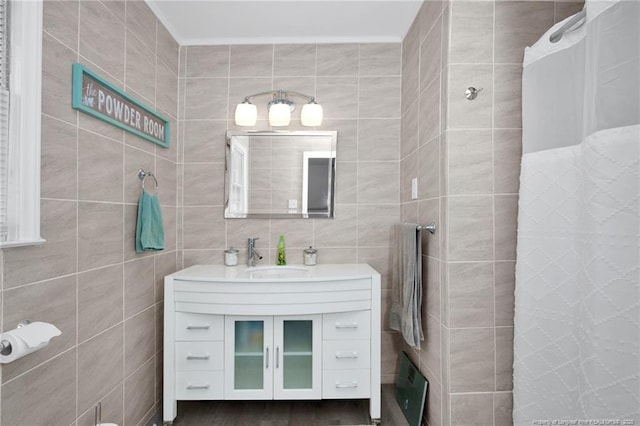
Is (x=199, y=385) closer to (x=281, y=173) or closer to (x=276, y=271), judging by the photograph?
(x=276, y=271)

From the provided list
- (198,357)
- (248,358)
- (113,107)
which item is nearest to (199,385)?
(198,357)

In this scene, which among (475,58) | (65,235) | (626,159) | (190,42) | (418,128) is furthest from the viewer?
(190,42)

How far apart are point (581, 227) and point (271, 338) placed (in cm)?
150

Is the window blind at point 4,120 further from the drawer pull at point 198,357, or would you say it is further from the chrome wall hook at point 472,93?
the chrome wall hook at point 472,93

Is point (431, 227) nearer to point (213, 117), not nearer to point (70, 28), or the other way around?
point (213, 117)

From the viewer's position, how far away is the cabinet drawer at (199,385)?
180cm

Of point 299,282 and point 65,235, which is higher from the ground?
point 65,235

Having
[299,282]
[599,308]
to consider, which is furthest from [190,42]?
[599,308]

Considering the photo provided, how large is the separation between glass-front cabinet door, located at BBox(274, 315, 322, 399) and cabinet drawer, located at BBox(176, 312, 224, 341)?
0.31 metres

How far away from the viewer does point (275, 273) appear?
215 centimetres

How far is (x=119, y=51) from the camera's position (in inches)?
62.8

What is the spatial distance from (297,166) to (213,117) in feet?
2.20

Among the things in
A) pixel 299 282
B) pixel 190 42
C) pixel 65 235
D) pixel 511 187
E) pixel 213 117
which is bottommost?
pixel 299 282

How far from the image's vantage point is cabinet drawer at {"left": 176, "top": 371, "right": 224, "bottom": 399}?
5.91 ft
